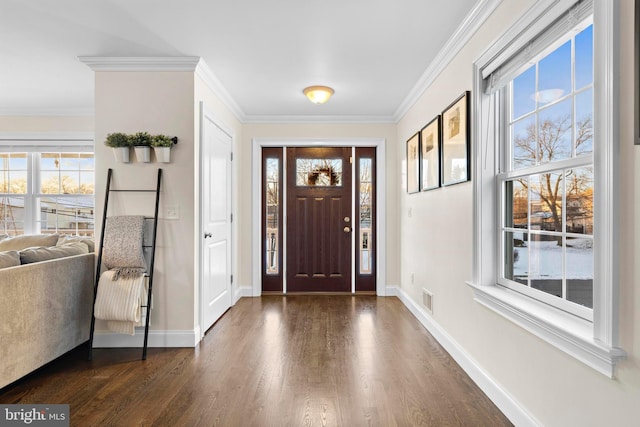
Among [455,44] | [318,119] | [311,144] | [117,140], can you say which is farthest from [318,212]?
[455,44]

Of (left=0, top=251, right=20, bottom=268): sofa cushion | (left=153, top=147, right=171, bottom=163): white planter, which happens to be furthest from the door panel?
(left=0, top=251, right=20, bottom=268): sofa cushion

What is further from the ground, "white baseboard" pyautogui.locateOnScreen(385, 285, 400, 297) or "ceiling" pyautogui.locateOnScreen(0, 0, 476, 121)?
"ceiling" pyautogui.locateOnScreen(0, 0, 476, 121)

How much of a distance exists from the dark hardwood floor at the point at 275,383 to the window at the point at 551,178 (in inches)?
28.1

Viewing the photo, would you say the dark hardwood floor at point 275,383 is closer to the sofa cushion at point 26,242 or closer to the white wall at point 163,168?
the white wall at point 163,168

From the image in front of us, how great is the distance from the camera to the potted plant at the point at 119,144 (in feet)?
9.66

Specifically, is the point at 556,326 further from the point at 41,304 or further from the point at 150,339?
the point at 41,304

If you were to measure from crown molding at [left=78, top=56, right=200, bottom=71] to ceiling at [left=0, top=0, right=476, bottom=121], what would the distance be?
5 centimetres

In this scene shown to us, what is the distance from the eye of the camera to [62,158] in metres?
4.84

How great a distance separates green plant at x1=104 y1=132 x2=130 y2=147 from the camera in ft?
9.64

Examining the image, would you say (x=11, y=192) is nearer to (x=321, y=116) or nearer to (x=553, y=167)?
(x=321, y=116)

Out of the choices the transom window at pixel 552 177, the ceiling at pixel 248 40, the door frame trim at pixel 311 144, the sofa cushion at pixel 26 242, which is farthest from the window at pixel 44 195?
the transom window at pixel 552 177

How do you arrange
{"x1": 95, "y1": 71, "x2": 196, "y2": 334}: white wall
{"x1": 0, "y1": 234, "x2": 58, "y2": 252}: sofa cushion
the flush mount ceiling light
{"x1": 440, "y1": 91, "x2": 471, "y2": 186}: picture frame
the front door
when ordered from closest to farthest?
{"x1": 440, "y1": 91, "x2": 471, "y2": 186}: picture frame → {"x1": 95, "y1": 71, "x2": 196, "y2": 334}: white wall → {"x1": 0, "y1": 234, "x2": 58, "y2": 252}: sofa cushion → the flush mount ceiling light → the front door

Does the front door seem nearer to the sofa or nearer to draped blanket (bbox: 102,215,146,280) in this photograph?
draped blanket (bbox: 102,215,146,280)

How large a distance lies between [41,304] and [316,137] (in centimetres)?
344
